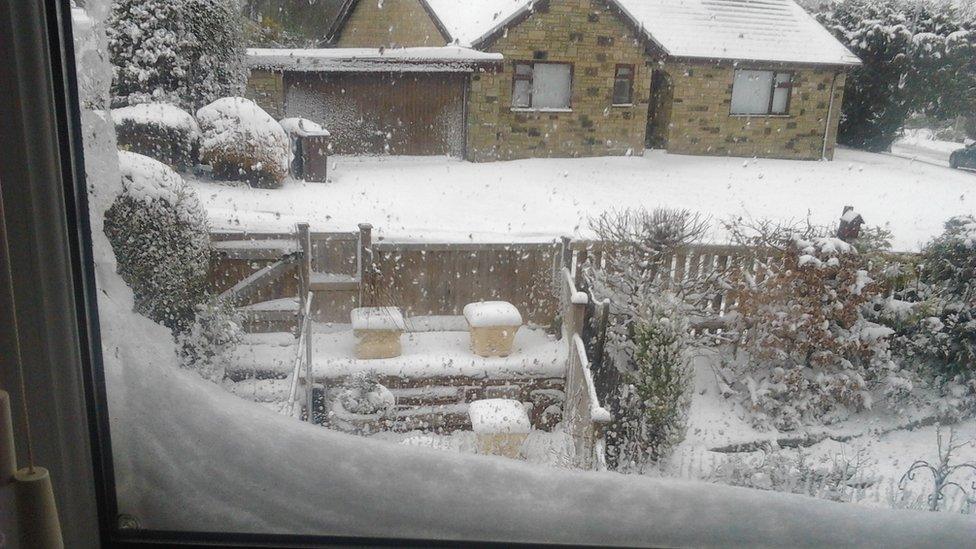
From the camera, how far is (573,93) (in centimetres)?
97

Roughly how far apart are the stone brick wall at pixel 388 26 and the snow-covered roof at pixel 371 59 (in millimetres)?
10

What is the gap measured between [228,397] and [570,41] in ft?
2.39

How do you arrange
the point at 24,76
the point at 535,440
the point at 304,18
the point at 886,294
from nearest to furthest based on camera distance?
the point at 24,76
the point at 304,18
the point at 886,294
the point at 535,440

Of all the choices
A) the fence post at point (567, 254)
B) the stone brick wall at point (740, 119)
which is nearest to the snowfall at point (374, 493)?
the stone brick wall at point (740, 119)

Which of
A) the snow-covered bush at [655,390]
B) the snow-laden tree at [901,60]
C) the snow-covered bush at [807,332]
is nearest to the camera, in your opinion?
the snow-laden tree at [901,60]

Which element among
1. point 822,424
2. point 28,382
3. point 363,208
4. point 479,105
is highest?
point 479,105

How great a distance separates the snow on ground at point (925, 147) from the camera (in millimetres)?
942

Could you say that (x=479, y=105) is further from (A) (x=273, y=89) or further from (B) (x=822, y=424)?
(B) (x=822, y=424)

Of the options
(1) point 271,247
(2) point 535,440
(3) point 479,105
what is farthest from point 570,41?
(2) point 535,440

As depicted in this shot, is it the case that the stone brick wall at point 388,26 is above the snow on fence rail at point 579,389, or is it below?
above

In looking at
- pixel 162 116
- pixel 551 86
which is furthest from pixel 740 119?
pixel 162 116

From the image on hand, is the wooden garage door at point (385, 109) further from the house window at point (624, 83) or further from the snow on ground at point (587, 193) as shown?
the house window at point (624, 83)

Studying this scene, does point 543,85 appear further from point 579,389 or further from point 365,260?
point 579,389

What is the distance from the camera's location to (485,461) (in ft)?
3.21
